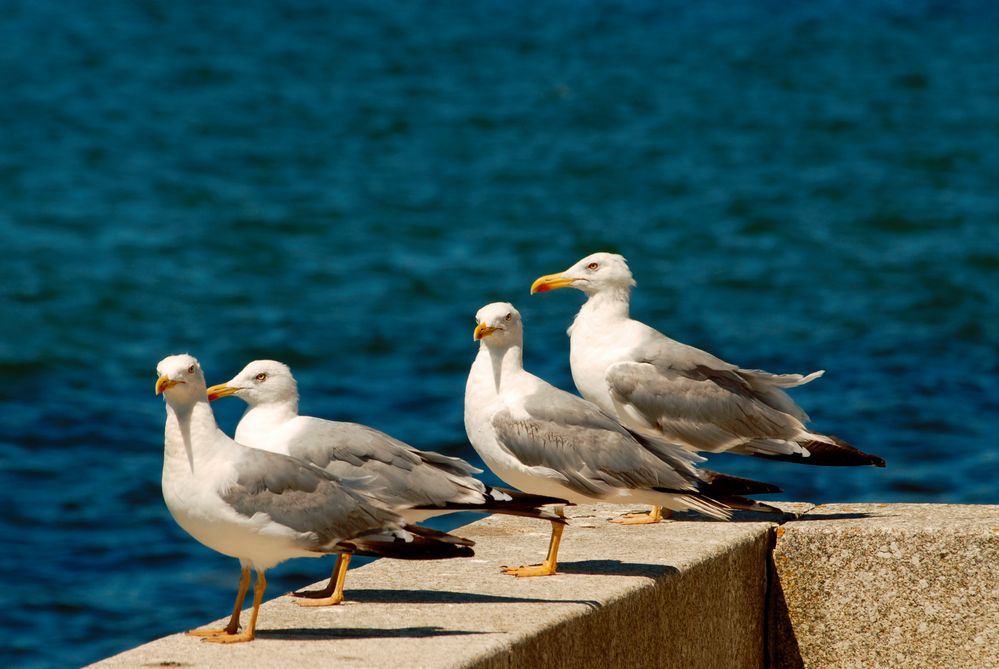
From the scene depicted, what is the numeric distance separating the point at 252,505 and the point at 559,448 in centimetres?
142

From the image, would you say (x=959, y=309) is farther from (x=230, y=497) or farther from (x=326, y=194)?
(x=230, y=497)

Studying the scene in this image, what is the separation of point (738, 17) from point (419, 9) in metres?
8.30

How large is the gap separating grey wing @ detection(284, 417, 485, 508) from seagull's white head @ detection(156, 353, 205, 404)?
0.61 metres

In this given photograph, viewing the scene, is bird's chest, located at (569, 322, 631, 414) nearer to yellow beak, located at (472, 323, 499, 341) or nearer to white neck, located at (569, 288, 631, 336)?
white neck, located at (569, 288, 631, 336)

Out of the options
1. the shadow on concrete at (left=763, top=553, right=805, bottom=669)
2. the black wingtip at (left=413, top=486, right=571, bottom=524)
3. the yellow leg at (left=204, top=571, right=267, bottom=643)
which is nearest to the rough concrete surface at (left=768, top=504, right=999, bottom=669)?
the shadow on concrete at (left=763, top=553, right=805, bottom=669)

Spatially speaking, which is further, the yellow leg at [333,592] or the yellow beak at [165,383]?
the yellow leg at [333,592]

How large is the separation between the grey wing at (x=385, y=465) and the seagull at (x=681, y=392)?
158 cm

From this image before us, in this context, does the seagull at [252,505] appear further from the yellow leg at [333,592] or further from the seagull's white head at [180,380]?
the yellow leg at [333,592]

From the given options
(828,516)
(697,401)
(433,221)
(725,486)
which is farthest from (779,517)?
(433,221)

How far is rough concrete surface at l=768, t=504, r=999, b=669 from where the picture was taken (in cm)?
571

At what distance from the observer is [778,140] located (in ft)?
101

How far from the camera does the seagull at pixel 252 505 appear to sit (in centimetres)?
461

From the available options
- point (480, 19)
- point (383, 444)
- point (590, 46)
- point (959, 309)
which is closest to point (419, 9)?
point (480, 19)

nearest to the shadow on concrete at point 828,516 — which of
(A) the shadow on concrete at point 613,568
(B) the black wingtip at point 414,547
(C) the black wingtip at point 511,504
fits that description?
(A) the shadow on concrete at point 613,568
